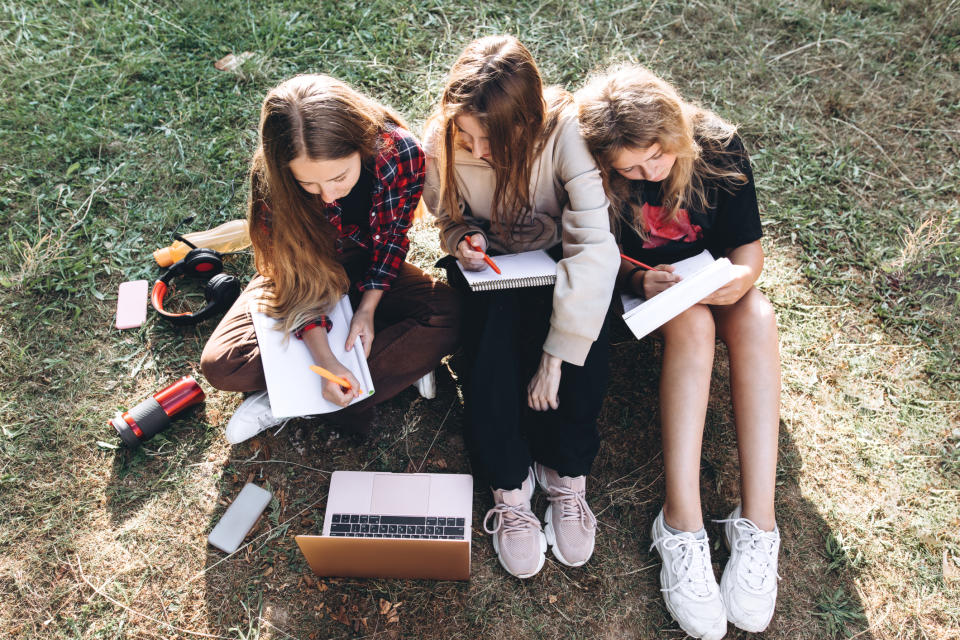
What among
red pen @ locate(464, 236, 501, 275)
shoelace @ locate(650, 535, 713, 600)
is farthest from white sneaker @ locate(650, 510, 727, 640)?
red pen @ locate(464, 236, 501, 275)

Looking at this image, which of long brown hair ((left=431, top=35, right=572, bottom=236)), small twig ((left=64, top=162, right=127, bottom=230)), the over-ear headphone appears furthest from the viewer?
small twig ((left=64, top=162, right=127, bottom=230))

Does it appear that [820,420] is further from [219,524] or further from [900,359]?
[219,524]

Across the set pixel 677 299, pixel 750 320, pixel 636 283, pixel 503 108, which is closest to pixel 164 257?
pixel 503 108

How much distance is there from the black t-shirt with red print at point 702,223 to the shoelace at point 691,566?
3.00ft

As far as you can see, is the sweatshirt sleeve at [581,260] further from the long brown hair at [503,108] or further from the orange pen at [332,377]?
the orange pen at [332,377]

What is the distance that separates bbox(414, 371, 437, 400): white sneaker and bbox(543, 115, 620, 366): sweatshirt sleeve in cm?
56

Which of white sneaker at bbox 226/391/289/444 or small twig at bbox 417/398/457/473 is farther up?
white sneaker at bbox 226/391/289/444

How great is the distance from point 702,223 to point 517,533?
1184mm

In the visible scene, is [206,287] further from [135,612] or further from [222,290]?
[135,612]

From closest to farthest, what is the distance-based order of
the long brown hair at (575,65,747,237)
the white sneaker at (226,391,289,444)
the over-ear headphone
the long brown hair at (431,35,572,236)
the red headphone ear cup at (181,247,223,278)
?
the long brown hair at (431,35,572,236) → the long brown hair at (575,65,747,237) → the white sneaker at (226,391,289,444) → the over-ear headphone → the red headphone ear cup at (181,247,223,278)

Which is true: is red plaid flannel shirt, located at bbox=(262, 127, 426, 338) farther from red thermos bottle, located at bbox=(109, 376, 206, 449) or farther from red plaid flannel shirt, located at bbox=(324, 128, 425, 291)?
red thermos bottle, located at bbox=(109, 376, 206, 449)

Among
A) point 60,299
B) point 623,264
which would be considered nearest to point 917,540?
point 623,264

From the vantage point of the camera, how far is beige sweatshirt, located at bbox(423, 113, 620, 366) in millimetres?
1762

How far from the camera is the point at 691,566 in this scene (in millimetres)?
1817
